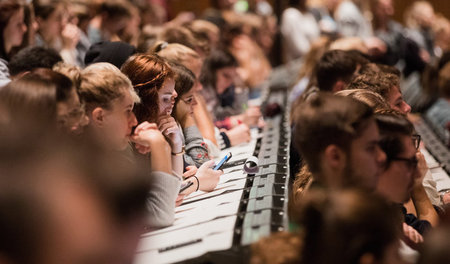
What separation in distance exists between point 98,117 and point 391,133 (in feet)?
3.46

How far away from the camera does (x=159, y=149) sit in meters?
2.38

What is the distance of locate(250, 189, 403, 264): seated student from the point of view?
5.12ft

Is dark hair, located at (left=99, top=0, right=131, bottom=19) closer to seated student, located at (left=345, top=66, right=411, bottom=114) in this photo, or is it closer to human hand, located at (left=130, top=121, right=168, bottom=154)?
seated student, located at (left=345, top=66, right=411, bottom=114)

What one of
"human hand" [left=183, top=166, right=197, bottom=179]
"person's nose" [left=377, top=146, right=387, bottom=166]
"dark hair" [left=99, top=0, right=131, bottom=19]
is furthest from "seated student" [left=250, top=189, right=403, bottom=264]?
"dark hair" [left=99, top=0, right=131, bottom=19]

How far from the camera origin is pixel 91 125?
8.27 ft

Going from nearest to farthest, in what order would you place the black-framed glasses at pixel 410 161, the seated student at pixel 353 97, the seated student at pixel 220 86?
the black-framed glasses at pixel 410 161
the seated student at pixel 353 97
the seated student at pixel 220 86

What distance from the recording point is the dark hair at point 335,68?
3955 millimetres

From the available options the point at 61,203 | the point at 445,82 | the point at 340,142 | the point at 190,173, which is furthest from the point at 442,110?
the point at 61,203

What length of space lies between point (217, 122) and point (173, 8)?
714 cm

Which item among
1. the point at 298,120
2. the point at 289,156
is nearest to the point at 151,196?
the point at 298,120

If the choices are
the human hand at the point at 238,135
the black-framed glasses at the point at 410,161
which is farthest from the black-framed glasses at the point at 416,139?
the human hand at the point at 238,135

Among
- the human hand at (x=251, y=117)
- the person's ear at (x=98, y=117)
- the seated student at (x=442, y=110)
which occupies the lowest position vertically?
the seated student at (x=442, y=110)

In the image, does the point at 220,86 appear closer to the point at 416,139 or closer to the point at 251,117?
the point at 251,117

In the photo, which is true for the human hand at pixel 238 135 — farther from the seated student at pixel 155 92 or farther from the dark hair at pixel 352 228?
the dark hair at pixel 352 228
